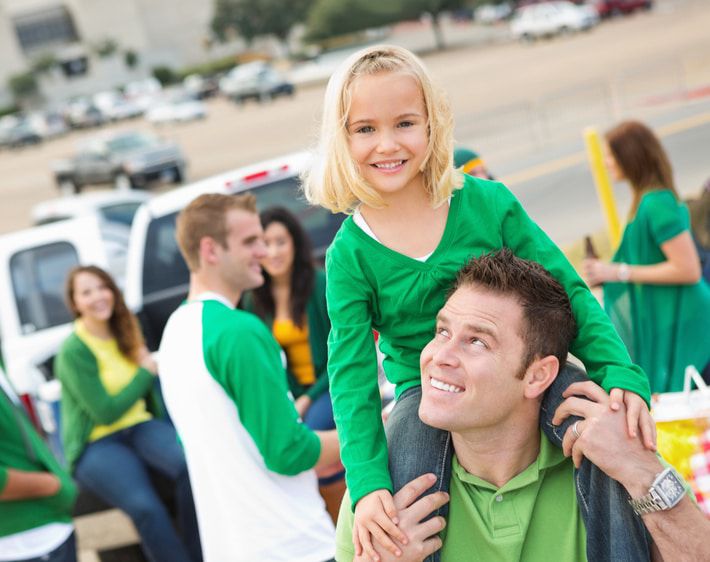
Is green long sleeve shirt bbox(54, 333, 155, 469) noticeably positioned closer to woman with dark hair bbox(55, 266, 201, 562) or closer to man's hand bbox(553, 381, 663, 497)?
woman with dark hair bbox(55, 266, 201, 562)

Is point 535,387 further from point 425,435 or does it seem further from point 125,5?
point 125,5

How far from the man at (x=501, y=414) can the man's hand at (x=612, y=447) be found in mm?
45

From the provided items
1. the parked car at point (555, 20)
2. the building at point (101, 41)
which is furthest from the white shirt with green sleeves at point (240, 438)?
the building at point (101, 41)

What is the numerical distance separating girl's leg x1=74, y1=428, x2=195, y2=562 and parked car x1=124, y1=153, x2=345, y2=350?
5.94ft

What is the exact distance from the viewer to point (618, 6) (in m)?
53.9

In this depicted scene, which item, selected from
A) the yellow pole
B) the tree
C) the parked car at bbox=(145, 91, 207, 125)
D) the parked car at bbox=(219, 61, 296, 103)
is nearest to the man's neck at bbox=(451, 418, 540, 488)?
the yellow pole

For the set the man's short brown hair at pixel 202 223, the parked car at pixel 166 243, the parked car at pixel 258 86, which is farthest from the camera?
the parked car at pixel 258 86

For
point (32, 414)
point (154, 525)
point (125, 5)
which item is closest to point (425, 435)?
point (154, 525)

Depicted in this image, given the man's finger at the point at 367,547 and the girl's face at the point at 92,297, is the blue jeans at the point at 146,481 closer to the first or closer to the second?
the girl's face at the point at 92,297

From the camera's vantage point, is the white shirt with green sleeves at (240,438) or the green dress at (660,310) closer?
the white shirt with green sleeves at (240,438)

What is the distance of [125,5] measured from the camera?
10250cm

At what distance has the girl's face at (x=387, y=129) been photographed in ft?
8.70

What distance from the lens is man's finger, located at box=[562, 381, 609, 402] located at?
2436 mm

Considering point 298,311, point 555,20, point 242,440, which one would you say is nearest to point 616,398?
point 242,440
